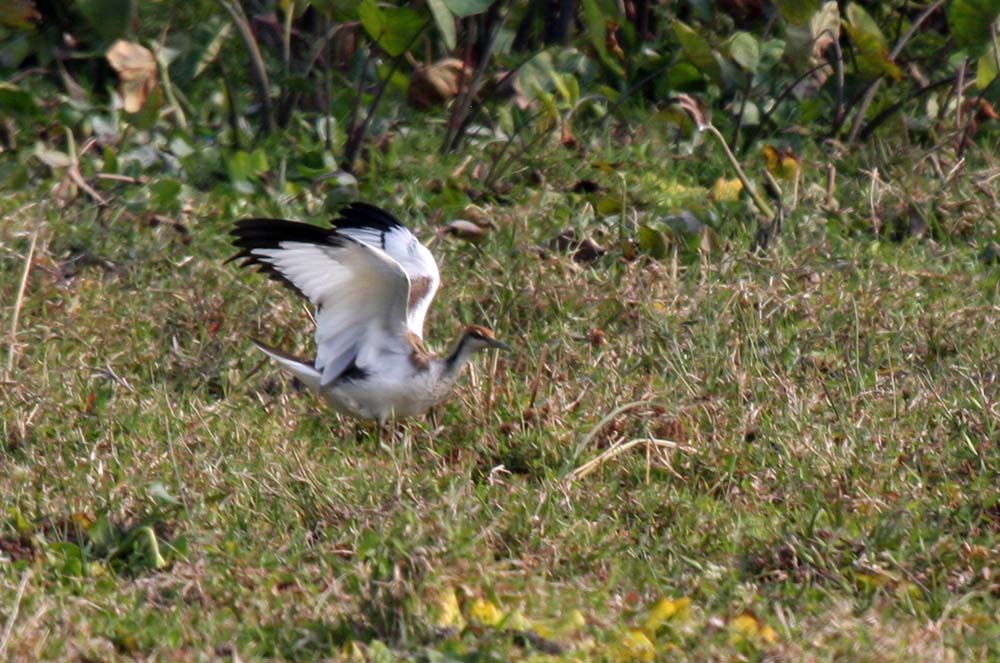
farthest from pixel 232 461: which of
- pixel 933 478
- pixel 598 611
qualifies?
pixel 933 478

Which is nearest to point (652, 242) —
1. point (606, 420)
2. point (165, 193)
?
point (606, 420)

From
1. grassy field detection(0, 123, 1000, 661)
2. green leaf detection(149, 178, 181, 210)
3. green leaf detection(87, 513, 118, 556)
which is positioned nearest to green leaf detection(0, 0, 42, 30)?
grassy field detection(0, 123, 1000, 661)

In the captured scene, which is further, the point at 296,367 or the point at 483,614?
the point at 296,367

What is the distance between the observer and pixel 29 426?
14.4ft

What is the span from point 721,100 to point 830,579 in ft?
13.1

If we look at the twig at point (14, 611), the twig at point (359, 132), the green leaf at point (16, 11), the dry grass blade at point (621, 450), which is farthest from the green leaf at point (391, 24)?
the twig at point (14, 611)

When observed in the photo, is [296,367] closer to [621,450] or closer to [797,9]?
[621,450]

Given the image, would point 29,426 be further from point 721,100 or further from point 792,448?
point 721,100

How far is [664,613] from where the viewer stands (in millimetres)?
3439

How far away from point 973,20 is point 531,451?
280 centimetres

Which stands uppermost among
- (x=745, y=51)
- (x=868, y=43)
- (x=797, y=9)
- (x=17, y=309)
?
(x=797, y=9)

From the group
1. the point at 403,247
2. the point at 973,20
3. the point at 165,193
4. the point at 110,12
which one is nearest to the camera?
the point at 403,247

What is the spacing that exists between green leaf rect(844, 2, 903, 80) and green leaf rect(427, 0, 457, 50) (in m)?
1.56

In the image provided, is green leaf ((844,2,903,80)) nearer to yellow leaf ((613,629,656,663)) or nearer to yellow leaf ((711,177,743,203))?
yellow leaf ((711,177,743,203))
